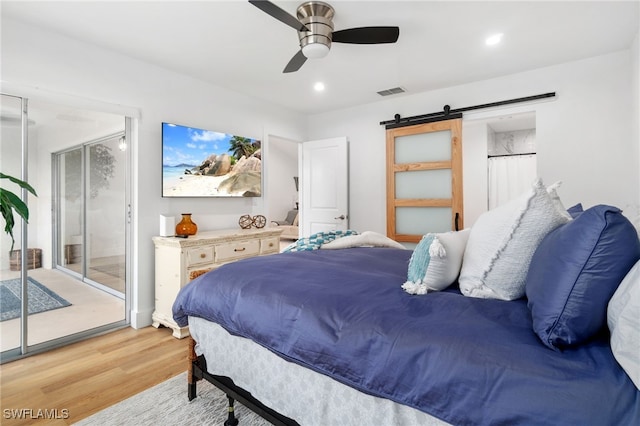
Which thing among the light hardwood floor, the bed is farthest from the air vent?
the light hardwood floor

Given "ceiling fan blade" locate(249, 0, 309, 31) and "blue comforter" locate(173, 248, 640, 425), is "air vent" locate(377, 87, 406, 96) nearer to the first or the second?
"ceiling fan blade" locate(249, 0, 309, 31)

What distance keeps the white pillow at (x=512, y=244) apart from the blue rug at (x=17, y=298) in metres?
3.37

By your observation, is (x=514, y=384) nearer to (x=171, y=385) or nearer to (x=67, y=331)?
(x=171, y=385)

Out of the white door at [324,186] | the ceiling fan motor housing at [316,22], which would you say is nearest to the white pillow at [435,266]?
the ceiling fan motor housing at [316,22]

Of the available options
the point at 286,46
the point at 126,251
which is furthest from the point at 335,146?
the point at 126,251

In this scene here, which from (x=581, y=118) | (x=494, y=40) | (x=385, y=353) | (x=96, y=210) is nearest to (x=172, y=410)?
(x=385, y=353)

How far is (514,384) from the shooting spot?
0.80 metres

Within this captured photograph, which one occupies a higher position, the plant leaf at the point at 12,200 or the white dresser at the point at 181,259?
the plant leaf at the point at 12,200

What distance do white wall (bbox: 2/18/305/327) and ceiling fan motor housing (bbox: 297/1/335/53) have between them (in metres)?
1.78

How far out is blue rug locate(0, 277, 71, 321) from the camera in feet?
8.60

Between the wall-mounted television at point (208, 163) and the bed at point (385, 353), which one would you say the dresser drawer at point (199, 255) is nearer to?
the wall-mounted television at point (208, 163)

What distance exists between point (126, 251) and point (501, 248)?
3.30 meters

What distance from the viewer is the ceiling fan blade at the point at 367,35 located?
223 centimetres

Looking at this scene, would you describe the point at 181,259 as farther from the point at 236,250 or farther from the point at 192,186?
the point at 192,186
